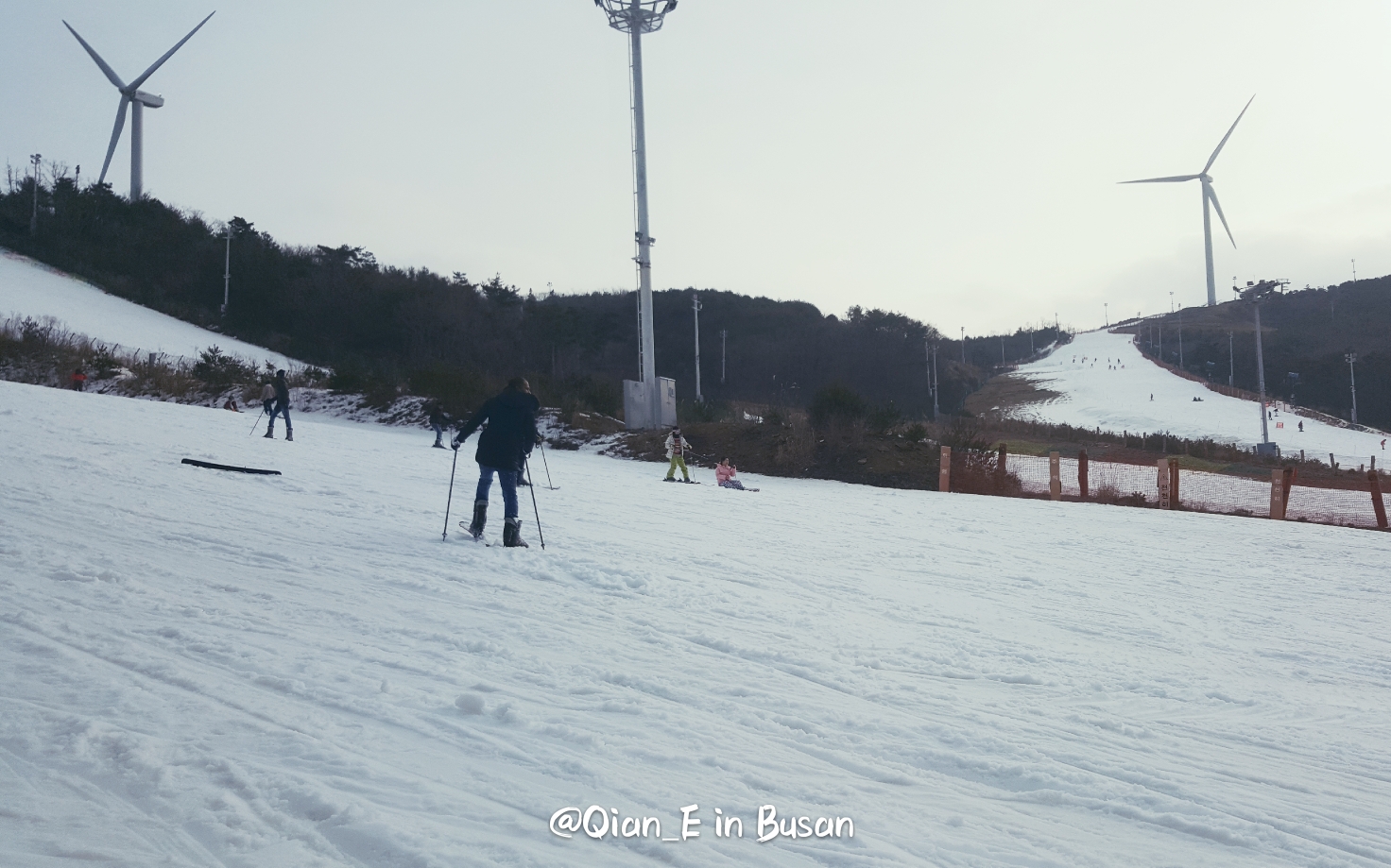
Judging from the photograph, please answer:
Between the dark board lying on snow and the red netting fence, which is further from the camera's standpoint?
the red netting fence

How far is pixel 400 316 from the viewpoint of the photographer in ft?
216

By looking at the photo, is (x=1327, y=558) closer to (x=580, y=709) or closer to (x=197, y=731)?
(x=580, y=709)

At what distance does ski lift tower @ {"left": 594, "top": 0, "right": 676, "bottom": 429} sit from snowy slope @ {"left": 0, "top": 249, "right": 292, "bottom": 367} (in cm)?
2512

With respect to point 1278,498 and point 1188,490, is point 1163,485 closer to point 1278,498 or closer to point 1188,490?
point 1278,498

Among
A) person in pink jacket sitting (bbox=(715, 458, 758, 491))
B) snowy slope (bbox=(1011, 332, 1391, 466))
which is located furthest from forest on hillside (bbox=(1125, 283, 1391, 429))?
person in pink jacket sitting (bbox=(715, 458, 758, 491))

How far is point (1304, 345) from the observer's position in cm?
13188

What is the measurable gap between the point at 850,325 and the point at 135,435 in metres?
105

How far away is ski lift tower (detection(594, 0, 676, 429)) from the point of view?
31.4 metres

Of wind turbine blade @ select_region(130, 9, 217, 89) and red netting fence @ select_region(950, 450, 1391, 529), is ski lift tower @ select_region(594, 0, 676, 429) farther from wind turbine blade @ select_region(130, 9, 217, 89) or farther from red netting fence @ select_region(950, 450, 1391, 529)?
wind turbine blade @ select_region(130, 9, 217, 89)

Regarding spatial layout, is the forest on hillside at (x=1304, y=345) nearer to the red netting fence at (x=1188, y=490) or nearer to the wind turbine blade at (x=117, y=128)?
the red netting fence at (x=1188, y=490)

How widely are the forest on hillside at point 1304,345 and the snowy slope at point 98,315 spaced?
95385 mm

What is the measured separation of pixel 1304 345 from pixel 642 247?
452 ft

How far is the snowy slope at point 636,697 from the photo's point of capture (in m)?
3.91

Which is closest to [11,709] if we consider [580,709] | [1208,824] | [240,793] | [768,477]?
[240,793]
